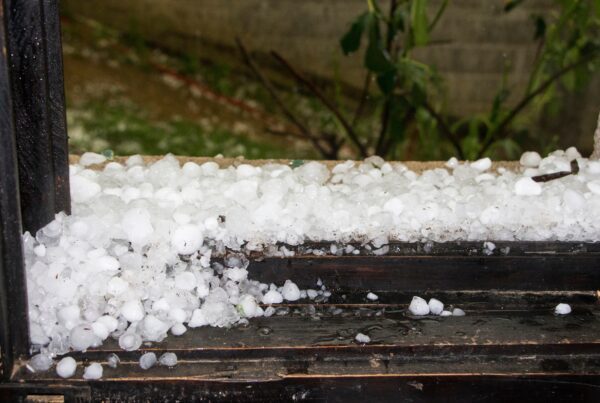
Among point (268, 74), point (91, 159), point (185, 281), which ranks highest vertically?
point (268, 74)

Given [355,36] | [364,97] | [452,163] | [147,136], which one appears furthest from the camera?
[147,136]

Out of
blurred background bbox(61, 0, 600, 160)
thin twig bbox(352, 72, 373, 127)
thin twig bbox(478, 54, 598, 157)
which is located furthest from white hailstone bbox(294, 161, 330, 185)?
blurred background bbox(61, 0, 600, 160)

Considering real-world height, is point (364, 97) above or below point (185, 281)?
above

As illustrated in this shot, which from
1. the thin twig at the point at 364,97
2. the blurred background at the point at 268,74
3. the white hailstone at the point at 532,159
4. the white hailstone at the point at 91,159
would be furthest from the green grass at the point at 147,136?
the white hailstone at the point at 532,159

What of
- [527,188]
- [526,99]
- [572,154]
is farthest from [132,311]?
[526,99]

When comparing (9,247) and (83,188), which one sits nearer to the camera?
(9,247)

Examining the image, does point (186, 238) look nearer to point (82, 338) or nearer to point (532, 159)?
point (82, 338)

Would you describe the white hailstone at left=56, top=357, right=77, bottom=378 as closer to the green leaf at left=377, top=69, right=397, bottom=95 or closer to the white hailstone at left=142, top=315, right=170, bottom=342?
the white hailstone at left=142, top=315, right=170, bottom=342
